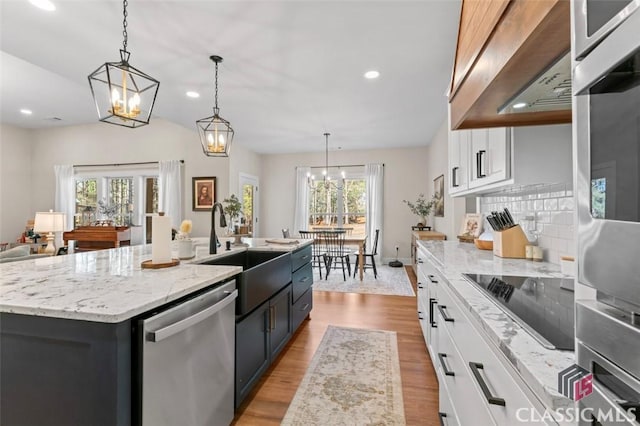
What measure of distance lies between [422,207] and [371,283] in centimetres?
211

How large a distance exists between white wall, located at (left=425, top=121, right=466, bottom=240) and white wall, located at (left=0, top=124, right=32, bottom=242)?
8.61 metres

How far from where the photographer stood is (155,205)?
19.8 feet

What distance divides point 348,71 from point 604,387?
319 centimetres

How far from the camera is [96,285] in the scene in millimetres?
1238

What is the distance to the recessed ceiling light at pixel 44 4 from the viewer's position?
6.68 feet

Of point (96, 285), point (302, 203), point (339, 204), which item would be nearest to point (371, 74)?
point (96, 285)

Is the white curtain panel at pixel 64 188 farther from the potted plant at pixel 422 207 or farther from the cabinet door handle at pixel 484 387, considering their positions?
the cabinet door handle at pixel 484 387

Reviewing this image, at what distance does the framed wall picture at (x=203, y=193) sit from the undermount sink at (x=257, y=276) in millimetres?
3358

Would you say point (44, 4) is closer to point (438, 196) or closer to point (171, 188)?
point (171, 188)

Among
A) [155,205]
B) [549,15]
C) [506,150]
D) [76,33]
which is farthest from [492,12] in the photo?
[155,205]

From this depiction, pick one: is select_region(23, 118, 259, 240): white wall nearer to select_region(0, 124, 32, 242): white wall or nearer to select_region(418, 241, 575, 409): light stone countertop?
select_region(0, 124, 32, 242): white wall

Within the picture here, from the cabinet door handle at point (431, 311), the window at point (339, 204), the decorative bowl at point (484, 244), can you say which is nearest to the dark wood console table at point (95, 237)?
the window at point (339, 204)

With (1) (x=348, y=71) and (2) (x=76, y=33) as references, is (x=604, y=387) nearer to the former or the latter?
(1) (x=348, y=71)

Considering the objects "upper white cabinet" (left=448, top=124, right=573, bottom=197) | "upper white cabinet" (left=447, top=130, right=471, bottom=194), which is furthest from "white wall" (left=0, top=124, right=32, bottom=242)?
"upper white cabinet" (left=448, top=124, right=573, bottom=197)
